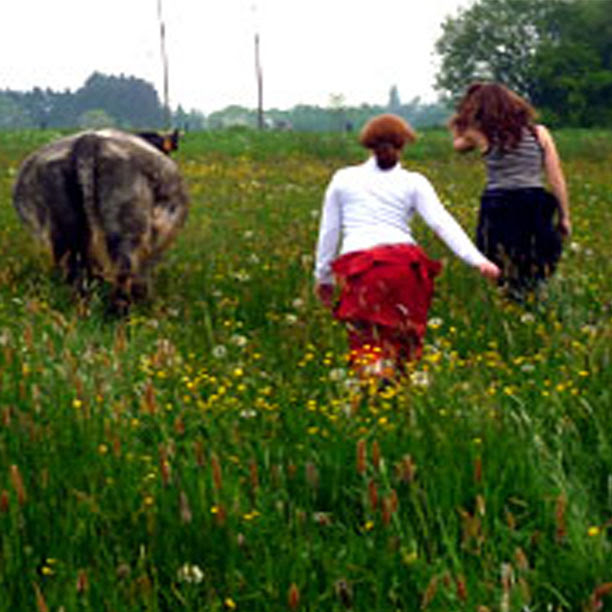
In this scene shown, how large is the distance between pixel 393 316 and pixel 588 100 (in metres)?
66.7

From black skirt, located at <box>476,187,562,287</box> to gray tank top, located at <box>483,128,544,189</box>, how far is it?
2.3 inches

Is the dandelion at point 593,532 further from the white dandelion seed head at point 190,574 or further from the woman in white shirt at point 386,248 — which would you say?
the woman in white shirt at point 386,248

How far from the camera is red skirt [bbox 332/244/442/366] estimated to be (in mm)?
5469

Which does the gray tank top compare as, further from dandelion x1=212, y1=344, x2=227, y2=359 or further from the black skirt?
dandelion x1=212, y1=344, x2=227, y2=359

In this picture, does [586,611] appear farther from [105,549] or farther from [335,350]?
[335,350]

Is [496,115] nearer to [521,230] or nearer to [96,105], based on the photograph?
[521,230]

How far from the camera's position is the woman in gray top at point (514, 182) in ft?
22.9

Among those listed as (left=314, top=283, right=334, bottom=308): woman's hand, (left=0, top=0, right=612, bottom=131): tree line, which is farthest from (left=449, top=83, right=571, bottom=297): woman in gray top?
(left=0, top=0, right=612, bottom=131): tree line

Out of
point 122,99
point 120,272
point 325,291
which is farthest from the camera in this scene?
point 122,99

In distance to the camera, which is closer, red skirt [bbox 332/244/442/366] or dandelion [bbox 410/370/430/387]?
dandelion [bbox 410/370/430/387]

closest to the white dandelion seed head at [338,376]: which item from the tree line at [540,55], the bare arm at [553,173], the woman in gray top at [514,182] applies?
the woman in gray top at [514,182]

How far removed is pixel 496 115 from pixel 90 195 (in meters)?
2.91

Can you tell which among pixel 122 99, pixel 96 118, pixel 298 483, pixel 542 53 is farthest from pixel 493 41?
pixel 122 99

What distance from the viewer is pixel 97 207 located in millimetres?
7375
